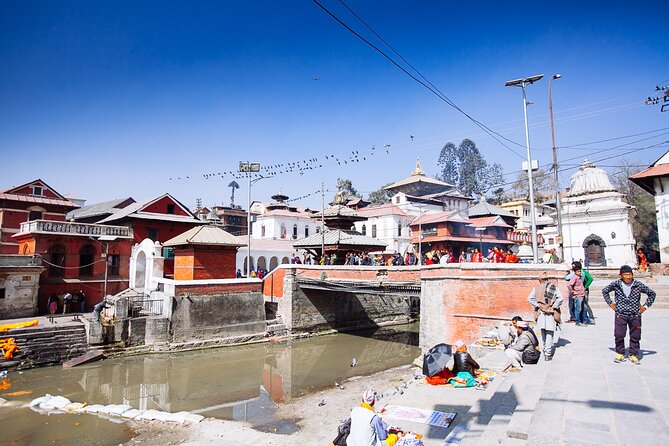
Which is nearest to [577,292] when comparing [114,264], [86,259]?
[114,264]

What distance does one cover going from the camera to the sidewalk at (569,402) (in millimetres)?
4828

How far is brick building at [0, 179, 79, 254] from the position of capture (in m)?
29.6

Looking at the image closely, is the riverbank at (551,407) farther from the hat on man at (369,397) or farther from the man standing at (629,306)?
the hat on man at (369,397)

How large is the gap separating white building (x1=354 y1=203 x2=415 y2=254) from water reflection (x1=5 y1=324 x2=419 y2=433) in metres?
23.9

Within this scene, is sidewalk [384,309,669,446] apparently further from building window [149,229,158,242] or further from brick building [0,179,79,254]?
brick building [0,179,79,254]

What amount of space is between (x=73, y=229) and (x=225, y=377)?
1736 cm

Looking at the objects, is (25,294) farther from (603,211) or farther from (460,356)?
(603,211)

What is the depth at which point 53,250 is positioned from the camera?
26.2 meters

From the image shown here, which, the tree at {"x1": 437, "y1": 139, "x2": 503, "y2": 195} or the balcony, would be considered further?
the tree at {"x1": 437, "y1": 139, "x2": 503, "y2": 195}

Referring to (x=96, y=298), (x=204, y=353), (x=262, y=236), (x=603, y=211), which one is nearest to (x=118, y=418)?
(x=204, y=353)

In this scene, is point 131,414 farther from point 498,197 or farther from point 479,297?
point 498,197

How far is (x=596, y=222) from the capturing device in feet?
81.4

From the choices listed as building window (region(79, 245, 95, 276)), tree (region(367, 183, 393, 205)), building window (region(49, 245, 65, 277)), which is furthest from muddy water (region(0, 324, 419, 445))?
tree (region(367, 183, 393, 205))

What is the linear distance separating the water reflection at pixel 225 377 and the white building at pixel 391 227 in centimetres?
2389
